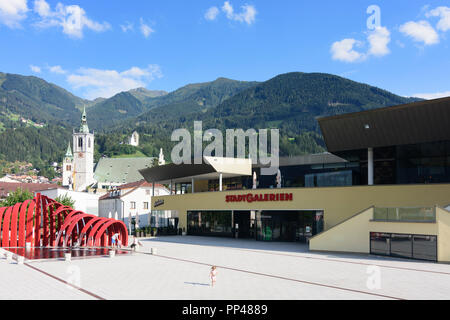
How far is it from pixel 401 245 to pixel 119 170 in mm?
157398

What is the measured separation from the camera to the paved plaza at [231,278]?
623 inches

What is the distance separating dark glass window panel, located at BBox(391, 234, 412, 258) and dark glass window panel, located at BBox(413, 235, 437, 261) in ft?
1.22

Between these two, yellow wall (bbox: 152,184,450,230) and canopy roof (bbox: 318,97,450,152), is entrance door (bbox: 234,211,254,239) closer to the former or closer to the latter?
yellow wall (bbox: 152,184,450,230)

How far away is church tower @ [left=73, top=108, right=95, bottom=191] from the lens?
161625 mm

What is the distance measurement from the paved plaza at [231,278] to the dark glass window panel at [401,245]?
0.73m

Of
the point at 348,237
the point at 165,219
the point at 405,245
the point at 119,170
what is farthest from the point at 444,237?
the point at 119,170

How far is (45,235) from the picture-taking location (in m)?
35.5

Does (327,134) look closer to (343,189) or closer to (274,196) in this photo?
(343,189)

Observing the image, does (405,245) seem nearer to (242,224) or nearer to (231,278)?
(231,278)

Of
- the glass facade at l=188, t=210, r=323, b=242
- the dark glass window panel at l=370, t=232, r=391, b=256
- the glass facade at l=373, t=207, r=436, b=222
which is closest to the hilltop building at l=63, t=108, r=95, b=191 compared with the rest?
the glass facade at l=188, t=210, r=323, b=242

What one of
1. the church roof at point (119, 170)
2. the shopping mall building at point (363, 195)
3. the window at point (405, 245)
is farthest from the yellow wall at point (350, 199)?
the church roof at point (119, 170)

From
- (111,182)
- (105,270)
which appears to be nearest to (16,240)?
(105,270)

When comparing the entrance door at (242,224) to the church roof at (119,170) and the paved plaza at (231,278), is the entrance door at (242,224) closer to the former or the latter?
the paved plaza at (231,278)

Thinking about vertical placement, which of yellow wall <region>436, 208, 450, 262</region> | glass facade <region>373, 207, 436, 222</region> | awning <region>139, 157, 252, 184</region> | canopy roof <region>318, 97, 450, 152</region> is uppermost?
canopy roof <region>318, 97, 450, 152</region>
